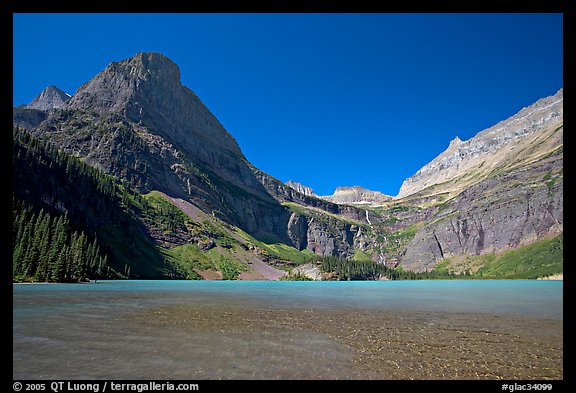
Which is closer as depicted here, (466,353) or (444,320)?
(466,353)
